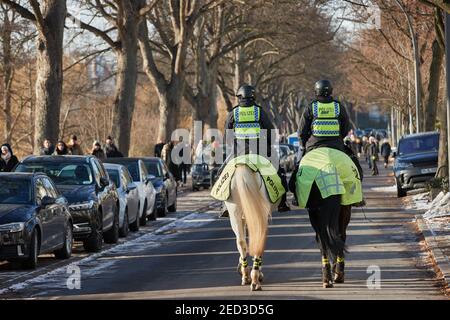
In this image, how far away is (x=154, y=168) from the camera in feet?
104

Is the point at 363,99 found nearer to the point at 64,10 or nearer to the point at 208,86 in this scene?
the point at 208,86

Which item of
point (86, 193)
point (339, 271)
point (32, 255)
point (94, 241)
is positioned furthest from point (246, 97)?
point (86, 193)

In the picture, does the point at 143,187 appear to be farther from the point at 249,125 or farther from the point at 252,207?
the point at 252,207

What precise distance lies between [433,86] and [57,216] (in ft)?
82.1

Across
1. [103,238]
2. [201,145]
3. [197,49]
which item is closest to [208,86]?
[197,49]

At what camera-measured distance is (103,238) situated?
22047 millimetres

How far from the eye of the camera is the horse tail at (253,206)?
1384cm

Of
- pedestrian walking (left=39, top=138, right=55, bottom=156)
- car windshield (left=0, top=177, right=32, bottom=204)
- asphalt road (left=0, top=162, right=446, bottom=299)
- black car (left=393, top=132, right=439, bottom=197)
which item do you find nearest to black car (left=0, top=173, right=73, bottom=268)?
car windshield (left=0, top=177, right=32, bottom=204)

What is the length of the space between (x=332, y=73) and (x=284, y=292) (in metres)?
73.3

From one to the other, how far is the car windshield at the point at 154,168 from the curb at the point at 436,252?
31.0 ft

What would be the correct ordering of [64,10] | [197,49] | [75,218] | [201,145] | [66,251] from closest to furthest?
[66,251]
[75,218]
[64,10]
[201,145]
[197,49]

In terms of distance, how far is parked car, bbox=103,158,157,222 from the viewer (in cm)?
2670

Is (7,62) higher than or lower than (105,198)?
higher

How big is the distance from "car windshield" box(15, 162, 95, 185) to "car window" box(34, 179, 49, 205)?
2.98m
